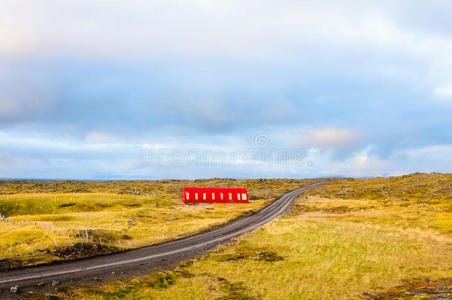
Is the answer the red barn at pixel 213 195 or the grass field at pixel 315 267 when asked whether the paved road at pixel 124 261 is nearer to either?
the grass field at pixel 315 267

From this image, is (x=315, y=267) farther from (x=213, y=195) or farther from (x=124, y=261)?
(x=213, y=195)

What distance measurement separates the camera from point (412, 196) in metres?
124

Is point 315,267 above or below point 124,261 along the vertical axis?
below

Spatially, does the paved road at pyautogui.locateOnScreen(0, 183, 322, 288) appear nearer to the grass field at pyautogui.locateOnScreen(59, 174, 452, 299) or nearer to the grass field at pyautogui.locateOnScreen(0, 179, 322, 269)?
the grass field at pyautogui.locateOnScreen(0, 179, 322, 269)

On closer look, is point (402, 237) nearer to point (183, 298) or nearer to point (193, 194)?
point (183, 298)

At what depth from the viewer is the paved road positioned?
→ 29859 millimetres

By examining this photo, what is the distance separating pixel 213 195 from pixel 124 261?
71.1 m

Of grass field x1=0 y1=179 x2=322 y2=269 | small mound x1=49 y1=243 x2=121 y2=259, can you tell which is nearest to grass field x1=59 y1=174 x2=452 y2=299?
small mound x1=49 y1=243 x2=121 y2=259

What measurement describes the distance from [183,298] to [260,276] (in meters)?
9.84

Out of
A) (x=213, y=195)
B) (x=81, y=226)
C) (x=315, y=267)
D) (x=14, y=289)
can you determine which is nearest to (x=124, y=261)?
(x=14, y=289)

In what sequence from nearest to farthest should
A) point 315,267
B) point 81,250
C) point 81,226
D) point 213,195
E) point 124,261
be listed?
point 315,267 < point 124,261 < point 81,250 < point 81,226 < point 213,195

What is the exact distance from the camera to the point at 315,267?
3650cm

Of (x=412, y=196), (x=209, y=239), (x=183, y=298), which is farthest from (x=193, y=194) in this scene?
(x=412, y=196)

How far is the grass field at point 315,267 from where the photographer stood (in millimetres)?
27891
